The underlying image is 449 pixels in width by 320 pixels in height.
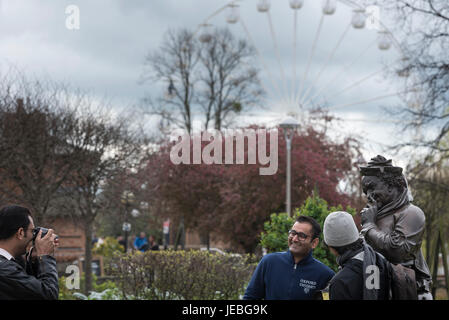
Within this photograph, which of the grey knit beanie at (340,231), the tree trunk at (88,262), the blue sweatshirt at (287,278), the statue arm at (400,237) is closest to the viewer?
the grey knit beanie at (340,231)

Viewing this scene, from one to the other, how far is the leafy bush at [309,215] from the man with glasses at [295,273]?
14.2ft

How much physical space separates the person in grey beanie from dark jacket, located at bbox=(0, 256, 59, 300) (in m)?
1.78

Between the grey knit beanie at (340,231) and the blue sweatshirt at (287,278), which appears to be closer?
the grey knit beanie at (340,231)

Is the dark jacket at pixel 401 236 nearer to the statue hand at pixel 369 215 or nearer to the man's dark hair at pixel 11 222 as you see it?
the statue hand at pixel 369 215

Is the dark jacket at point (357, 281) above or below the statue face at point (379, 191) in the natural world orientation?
below

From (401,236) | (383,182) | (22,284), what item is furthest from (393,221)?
(22,284)

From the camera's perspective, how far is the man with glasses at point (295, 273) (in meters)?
4.63

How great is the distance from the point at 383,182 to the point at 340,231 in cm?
86

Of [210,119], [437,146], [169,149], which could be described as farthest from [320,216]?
[210,119]

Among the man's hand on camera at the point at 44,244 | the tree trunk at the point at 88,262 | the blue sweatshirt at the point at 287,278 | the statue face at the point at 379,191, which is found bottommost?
the tree trunk at the point at 88,262

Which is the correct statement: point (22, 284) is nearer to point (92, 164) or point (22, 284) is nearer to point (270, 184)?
point (92, 164)

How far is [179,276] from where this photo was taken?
476 inches

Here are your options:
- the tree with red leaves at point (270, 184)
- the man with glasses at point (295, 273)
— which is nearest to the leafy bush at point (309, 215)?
the man with glasses at point (295, 273)

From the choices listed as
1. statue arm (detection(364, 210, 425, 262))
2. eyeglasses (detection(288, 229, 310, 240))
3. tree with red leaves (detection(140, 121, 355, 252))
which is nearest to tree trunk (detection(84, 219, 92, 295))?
tree with red leaves (detection(140, 121, 355, 252))
